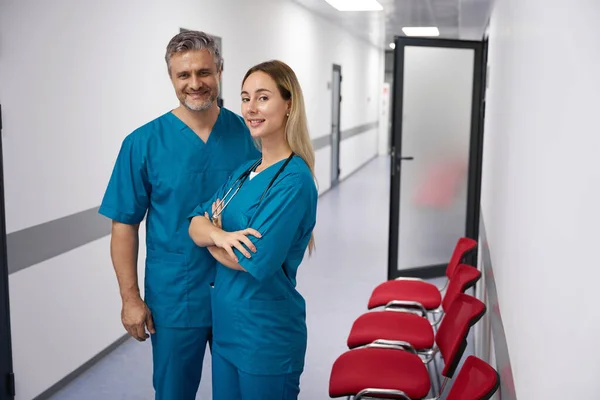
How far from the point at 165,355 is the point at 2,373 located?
117cm

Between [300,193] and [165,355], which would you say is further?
[165,355]

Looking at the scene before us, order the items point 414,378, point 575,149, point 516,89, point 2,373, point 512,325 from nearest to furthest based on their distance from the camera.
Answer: point 575,149 < point 512,325 < point 516,89 < point 414,378 < point 2,373

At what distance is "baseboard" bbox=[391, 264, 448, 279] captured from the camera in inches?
204

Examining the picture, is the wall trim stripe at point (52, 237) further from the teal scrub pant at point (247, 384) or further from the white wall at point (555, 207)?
the white wall at point (555, 207)

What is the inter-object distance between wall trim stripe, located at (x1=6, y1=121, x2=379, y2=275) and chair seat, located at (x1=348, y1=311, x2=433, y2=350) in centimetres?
153

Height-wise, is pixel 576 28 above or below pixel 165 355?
above

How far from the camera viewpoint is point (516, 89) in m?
2.01

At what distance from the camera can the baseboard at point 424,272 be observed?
5.19 m

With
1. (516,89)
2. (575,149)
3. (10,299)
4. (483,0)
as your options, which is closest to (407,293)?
(516,89)

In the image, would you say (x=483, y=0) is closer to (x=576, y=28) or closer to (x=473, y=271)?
(x=473, y=271)

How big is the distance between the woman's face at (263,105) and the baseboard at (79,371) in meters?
2.04

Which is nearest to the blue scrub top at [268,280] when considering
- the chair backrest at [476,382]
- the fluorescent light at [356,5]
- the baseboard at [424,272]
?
the chair backrest at [476,382]

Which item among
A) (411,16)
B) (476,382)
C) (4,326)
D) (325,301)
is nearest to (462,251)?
(325,301)

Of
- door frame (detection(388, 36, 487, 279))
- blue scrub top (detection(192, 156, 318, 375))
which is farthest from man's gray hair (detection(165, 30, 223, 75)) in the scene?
door frame (detection(388, 36, 487, 279))
